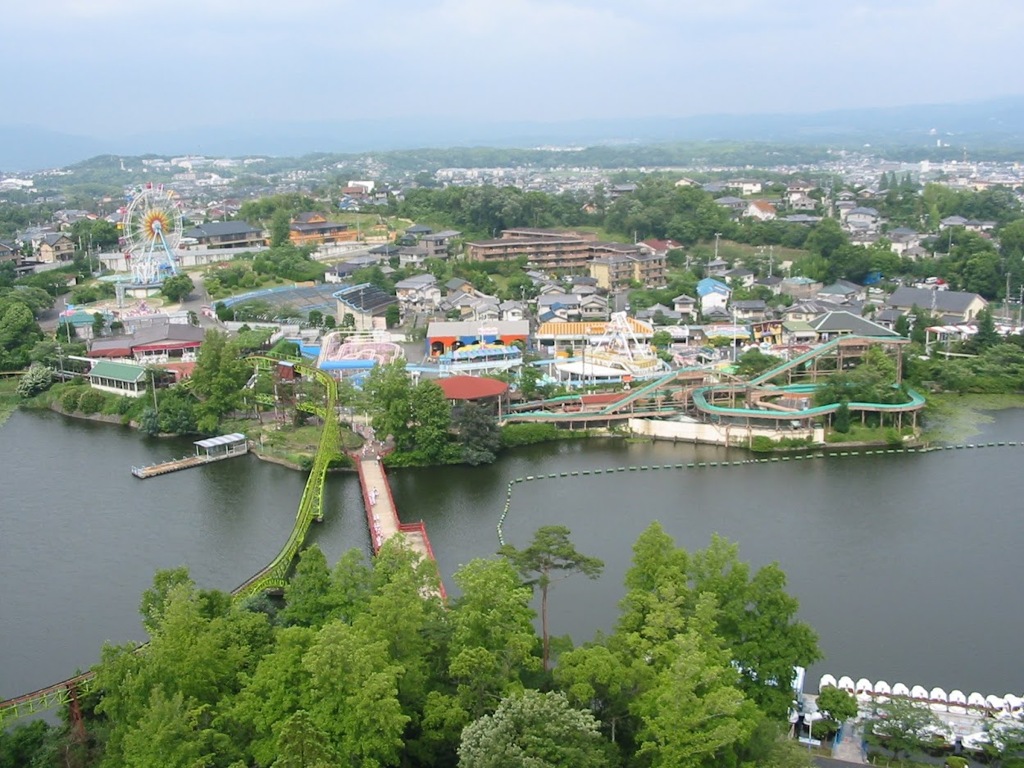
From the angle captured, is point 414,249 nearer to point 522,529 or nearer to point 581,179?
point 522,529

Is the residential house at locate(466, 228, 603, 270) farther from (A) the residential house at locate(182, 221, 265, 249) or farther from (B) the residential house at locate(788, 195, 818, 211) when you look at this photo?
(B) the residential house at locate(788, 195, 818, 211)

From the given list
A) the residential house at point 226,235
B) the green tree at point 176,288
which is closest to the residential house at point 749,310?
the green tree at point 176,288

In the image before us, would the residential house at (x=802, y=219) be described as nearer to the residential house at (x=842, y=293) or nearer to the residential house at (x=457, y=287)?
the residential house at (x=842, y=293)

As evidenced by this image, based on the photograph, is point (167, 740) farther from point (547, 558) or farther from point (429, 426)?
point (429, 426)

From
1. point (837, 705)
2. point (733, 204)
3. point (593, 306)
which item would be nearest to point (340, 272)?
point (593, 306)

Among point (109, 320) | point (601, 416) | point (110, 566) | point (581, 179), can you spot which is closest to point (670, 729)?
point (110, 566)

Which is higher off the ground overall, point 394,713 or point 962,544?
point 394,713
